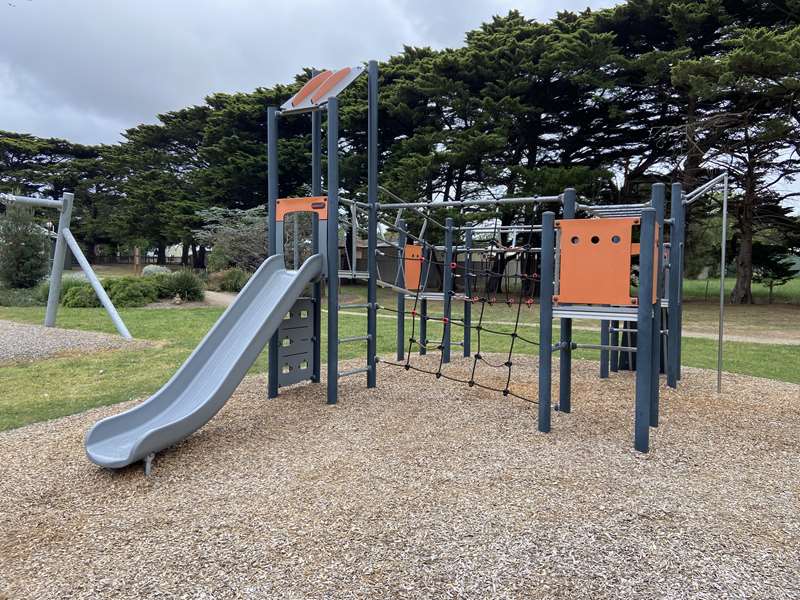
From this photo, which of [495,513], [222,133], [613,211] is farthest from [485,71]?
[495,513]

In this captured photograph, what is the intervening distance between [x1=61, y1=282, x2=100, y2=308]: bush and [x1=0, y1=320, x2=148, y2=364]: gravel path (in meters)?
4.46

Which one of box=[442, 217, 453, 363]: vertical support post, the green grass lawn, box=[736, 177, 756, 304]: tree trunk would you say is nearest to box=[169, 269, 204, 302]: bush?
the green grass lawn

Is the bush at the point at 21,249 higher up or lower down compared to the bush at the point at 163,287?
higher up

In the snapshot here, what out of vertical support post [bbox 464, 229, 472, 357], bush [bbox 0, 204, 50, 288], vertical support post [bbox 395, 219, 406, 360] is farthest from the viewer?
bush [bbox 0, 204, 50, 288]

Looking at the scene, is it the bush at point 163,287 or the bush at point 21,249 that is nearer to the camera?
the bush at point 163,287

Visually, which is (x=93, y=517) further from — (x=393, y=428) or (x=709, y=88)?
(x=709, y=88)

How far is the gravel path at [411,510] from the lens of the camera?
2.14 m

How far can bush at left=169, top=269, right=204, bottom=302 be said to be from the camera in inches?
605

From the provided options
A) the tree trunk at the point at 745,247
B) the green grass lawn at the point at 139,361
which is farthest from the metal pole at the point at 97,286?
the tree trunk at the point at 745,247

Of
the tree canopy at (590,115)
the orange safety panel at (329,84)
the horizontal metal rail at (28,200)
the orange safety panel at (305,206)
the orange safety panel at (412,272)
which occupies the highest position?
the tree canopy at (590,115)

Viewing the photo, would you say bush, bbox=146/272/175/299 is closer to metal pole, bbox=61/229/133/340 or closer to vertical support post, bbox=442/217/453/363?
metal pole, bbox=61/229/133/340

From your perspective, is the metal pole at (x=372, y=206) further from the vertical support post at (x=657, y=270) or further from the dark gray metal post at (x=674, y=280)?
the dark gray metal post at (x=674, y=280)

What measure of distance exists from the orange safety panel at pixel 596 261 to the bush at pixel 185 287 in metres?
13.5

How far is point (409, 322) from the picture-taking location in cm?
1206
